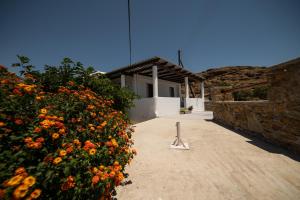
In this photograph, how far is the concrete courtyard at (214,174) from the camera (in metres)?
1.72

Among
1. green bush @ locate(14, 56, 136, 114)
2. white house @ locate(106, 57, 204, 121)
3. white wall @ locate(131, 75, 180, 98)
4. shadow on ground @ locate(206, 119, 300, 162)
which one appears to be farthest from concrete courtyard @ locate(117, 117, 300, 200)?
white wall @ locate(131, 75, 180, 98)

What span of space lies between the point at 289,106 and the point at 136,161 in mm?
3747

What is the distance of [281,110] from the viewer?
3.13 m

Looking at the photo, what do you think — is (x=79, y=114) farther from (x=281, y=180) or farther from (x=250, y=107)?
(x=250, y=107)

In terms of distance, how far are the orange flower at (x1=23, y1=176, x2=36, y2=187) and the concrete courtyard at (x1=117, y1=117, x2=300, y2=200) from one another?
47.7 inches

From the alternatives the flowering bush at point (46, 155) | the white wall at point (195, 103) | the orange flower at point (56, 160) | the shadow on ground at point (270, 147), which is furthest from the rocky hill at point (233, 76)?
the orange flower at point (56, 160)

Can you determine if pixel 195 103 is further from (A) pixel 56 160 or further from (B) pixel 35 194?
(B) pixel 35 194

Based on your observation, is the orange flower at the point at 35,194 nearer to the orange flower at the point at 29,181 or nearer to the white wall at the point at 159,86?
the orange flower at the point at 29,181

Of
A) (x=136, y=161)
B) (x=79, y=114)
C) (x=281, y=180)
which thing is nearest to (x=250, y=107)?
(x=281, y=180)

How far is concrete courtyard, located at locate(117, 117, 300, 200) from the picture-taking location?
1721 mm

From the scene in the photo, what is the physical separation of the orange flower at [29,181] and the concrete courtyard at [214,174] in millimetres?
1212

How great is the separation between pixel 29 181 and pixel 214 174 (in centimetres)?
245

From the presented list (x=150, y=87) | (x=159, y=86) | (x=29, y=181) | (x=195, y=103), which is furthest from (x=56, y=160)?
(x=195, y=103)

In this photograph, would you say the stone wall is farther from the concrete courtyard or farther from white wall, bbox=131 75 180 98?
white wall, bbox=131 75 180 98
